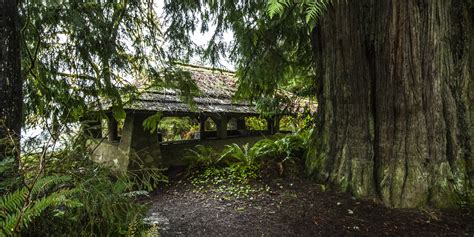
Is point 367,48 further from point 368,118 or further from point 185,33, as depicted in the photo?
point 185,33

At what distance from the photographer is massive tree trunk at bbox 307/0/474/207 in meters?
3.38

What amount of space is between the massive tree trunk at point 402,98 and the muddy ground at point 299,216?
9.4 inches

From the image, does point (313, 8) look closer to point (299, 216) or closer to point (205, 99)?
point (299, 216)

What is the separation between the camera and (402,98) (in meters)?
3.46

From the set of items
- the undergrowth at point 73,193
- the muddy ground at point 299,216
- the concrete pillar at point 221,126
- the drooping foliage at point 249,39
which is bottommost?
the muddy ground at point 299,216

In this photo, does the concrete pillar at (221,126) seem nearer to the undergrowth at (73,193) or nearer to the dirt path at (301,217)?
the dirt path at (301,217)

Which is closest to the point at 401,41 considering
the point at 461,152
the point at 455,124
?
the point at 455,124

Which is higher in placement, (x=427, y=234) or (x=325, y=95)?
(x=325, y=95)

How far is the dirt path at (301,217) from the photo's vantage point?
3111mm

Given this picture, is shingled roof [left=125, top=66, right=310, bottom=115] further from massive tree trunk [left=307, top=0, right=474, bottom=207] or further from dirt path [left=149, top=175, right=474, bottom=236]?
dirt path [left=149, top=175, right=474, bottom=236]

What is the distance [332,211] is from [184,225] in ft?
6.00

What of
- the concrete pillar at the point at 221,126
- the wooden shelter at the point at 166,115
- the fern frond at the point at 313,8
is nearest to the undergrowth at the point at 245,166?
the wooden shelter at the point at 166,115

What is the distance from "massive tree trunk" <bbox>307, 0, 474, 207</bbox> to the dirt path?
0.26m

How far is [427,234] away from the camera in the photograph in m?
2.97
